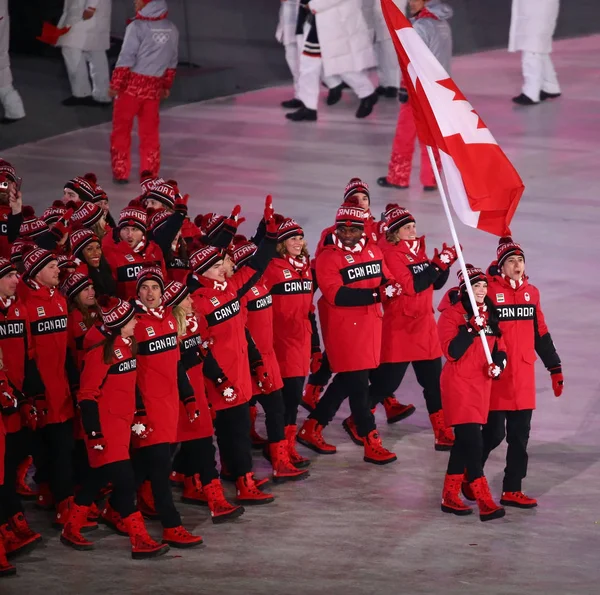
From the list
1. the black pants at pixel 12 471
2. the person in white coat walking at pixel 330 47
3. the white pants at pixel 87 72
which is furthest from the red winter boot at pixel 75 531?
the white pants at pixel 87 72

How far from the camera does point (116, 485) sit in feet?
24.9

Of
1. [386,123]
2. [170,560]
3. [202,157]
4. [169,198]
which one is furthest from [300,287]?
[386,123]

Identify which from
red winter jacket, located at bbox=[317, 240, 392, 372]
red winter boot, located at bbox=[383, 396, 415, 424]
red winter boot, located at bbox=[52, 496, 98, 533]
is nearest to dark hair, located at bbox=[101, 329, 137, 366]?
red winter boot, located at bbox=[52, 496, 98, 533]

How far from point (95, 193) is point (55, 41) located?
742 cm

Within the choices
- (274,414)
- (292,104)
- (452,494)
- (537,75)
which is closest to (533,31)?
(537,75)

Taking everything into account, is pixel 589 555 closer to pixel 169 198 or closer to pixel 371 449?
pixel 371 449

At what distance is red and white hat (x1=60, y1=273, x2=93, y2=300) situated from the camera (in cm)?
804

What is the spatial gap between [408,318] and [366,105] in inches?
337

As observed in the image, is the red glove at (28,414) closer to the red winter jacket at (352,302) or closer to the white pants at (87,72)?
the red winter jacket at (352,302)

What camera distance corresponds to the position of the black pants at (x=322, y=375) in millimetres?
9219

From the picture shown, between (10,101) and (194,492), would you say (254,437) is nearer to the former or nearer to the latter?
(194,492)

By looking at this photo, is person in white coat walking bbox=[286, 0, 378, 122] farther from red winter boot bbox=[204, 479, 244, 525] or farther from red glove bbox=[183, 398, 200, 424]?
red glove bbox=[183, 398, 200, 424]

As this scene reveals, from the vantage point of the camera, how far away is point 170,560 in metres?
7.55

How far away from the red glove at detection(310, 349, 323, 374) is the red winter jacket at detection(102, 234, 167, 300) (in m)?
1.10
